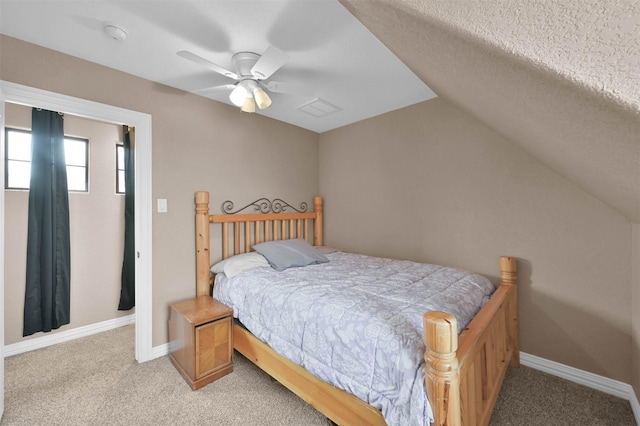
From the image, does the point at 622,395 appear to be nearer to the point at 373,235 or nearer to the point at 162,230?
the point at 373,235

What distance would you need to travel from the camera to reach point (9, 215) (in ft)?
8.02

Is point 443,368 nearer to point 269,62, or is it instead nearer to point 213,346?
point 213,346

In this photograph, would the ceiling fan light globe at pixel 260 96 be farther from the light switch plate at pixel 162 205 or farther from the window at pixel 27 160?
the window at pixel 27 160

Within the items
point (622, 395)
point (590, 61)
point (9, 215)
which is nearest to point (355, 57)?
point (590, 61)

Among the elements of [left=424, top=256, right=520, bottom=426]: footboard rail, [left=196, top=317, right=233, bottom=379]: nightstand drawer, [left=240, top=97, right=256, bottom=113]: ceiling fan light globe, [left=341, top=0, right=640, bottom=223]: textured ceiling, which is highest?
[left=240, top=97, right=256, bottom=113]: ceiling fan light globe

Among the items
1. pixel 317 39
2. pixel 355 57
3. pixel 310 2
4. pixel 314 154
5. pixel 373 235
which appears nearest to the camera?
pixel 310 2

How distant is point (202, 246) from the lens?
252cm

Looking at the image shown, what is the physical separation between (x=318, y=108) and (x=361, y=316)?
2.29 m

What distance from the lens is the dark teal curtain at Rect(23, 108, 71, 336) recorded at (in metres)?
2.51

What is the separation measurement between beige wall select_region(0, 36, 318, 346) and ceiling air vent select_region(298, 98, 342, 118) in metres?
0.52

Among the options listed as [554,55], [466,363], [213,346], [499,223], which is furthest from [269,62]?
[499,223]

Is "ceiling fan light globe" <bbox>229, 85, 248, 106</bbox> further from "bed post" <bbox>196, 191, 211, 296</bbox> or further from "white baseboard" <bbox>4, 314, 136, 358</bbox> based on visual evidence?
"white baseboard" <bbox>4, 314, 136, 358</bbox>

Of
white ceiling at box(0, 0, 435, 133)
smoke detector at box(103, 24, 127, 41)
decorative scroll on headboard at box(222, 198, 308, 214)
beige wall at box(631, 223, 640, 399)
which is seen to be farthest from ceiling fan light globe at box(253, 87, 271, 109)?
beige wall at box(631, 223, 640, 399)

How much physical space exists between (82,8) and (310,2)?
4.25 ft
